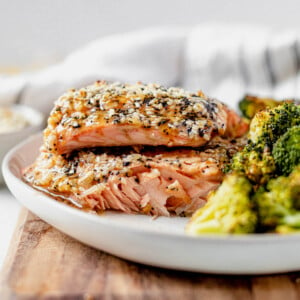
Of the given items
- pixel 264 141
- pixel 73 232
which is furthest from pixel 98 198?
pixel 264 141

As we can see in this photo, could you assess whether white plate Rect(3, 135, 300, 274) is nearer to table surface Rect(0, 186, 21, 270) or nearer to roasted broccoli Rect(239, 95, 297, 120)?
table surface Rect(0, 186, 21, 270)

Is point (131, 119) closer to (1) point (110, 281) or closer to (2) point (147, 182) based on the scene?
(2) point (147, 182)

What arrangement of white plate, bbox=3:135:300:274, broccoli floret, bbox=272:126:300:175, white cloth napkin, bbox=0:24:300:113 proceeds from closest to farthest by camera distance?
1. white plate, bbox=3:135:300:274
2. broccoli floret, bbox=272:126:300:175
3. white cloth napkin, bbox=0:24:300:113

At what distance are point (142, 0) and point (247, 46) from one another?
296 cm

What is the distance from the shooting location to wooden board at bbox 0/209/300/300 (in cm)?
271

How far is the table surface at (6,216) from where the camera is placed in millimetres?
3926

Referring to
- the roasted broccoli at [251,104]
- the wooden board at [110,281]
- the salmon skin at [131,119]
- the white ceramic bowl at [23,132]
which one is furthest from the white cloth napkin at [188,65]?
the wooden board at [110,281]

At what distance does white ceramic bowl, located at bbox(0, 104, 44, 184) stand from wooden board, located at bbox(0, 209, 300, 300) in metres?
1.77

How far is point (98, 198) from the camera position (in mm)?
3451

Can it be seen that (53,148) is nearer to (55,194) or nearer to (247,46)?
(55,194)

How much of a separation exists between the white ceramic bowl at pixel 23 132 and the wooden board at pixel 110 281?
5.80 feet

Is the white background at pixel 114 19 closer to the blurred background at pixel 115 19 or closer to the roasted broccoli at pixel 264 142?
the blurred background at pixel 115 19

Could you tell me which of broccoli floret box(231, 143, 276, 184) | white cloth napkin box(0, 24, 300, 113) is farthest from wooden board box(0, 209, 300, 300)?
white cloth napkin box(0, 24, 300, 113)

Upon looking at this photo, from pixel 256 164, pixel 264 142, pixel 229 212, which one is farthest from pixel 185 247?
pixel 264 142
